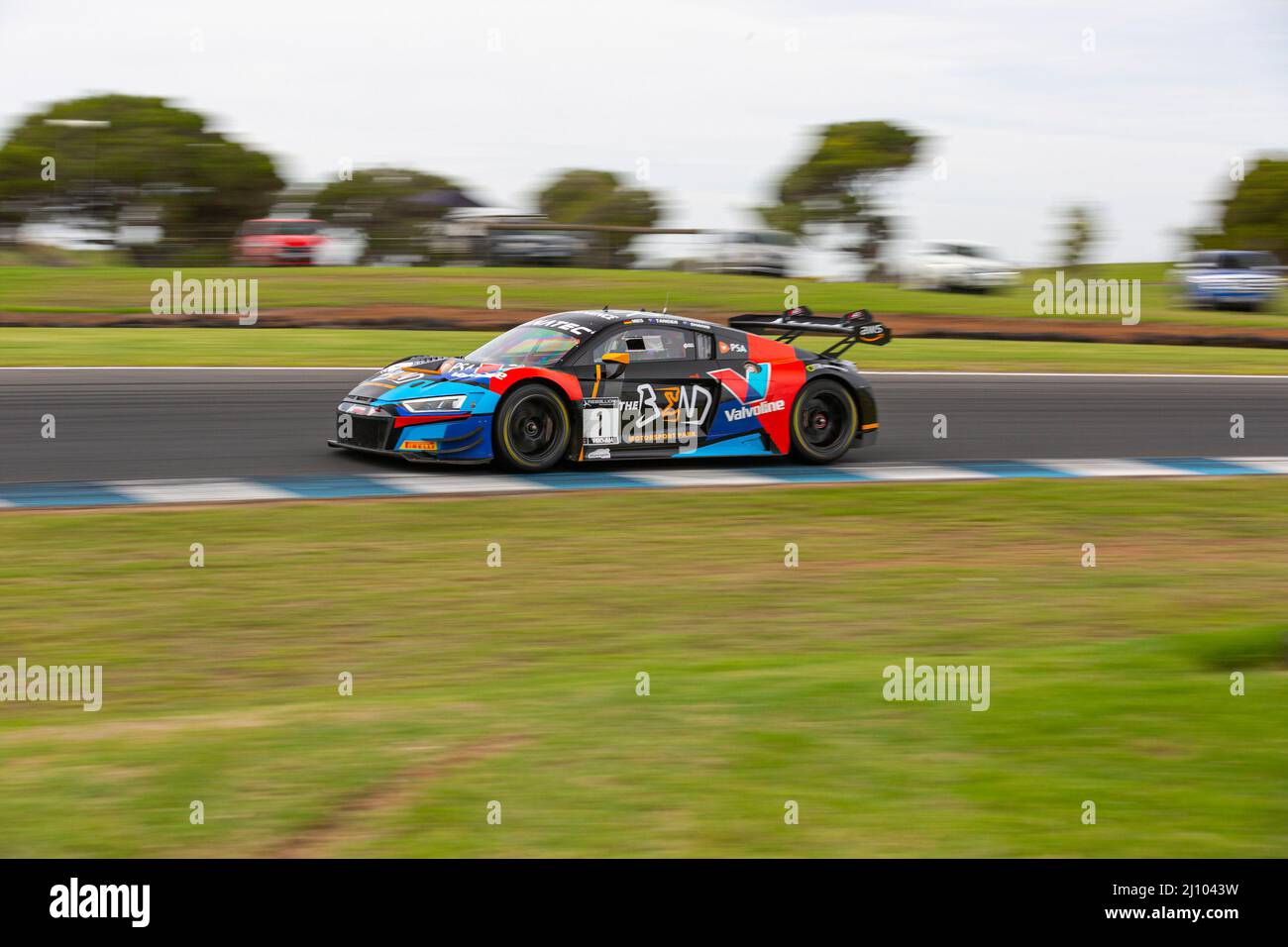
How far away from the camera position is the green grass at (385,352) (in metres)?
19.1

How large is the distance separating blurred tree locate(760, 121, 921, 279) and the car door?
29.4m

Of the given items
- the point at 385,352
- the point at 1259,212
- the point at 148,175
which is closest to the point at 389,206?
the point at 148,175

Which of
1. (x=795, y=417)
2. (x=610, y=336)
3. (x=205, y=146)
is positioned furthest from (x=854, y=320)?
(x=205, y=146)

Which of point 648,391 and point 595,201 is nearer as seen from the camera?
point 648,391

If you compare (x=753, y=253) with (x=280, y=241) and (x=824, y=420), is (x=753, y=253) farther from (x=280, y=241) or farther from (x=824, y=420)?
(x=824, y=420)

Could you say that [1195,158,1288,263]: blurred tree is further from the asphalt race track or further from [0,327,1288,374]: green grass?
the asphalt race track

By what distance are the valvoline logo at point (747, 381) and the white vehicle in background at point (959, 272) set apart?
2446cm

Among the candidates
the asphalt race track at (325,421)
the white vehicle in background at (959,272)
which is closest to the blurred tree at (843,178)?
the white vehicle in background at (959,272)

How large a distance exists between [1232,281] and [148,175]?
26530 millimetres

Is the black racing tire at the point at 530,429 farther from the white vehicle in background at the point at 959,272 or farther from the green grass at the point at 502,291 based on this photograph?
the white vehicle in background at the point at 959,272

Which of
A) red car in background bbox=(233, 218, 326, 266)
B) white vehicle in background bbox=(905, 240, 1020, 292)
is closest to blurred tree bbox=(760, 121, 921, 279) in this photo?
white vehicle in background bbox=(905, 240, 1020, 292)

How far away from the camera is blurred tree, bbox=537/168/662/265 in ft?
151

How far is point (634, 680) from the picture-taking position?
621cm

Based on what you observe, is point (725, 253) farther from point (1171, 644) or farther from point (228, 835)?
point (228, 835)
